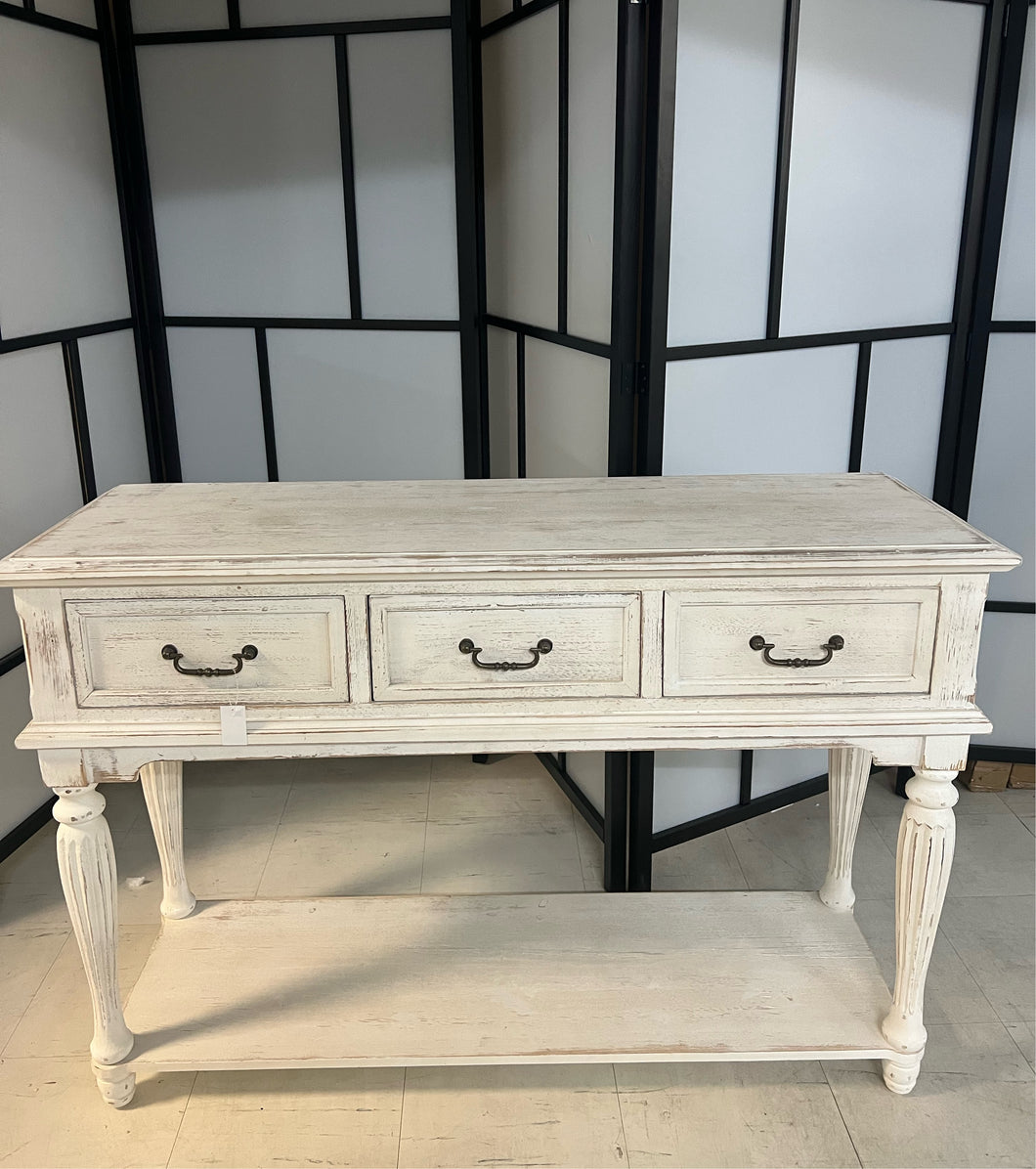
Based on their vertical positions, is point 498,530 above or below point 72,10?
below

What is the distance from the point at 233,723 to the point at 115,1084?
2.48ft

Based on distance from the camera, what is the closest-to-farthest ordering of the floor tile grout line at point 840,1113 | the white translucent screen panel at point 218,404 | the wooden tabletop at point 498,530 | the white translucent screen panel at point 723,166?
the wooden tabletop at point 498,530 → the floor tile grout line at point 840,1113 → the white translucent screen panel at point 723,166 → the white translucent screen panel at point 218,404

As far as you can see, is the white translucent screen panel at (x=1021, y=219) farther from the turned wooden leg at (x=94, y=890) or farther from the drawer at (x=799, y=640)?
the turned wooden leg at (x=94, y=890)

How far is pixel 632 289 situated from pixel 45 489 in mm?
1475

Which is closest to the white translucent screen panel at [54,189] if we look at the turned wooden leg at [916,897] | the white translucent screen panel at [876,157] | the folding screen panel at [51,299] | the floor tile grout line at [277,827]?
the folding screen panel at [51,299]

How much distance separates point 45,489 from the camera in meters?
2.54

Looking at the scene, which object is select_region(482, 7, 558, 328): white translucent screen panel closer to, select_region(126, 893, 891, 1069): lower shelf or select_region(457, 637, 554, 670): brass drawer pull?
select_region(457, 637, 554, 670): brass drawer pull

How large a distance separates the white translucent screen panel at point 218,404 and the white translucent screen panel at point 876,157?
142cm

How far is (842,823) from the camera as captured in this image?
2172mm

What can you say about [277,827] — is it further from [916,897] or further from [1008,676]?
[1008,676]

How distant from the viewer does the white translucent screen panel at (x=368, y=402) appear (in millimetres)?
2752

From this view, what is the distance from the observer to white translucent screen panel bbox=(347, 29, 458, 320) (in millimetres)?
2547

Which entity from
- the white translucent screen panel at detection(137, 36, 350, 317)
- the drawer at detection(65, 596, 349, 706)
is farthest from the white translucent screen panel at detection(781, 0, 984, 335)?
the drawer at detection(65, 596, 349, 706)

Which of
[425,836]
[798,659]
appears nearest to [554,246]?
[798,659]
